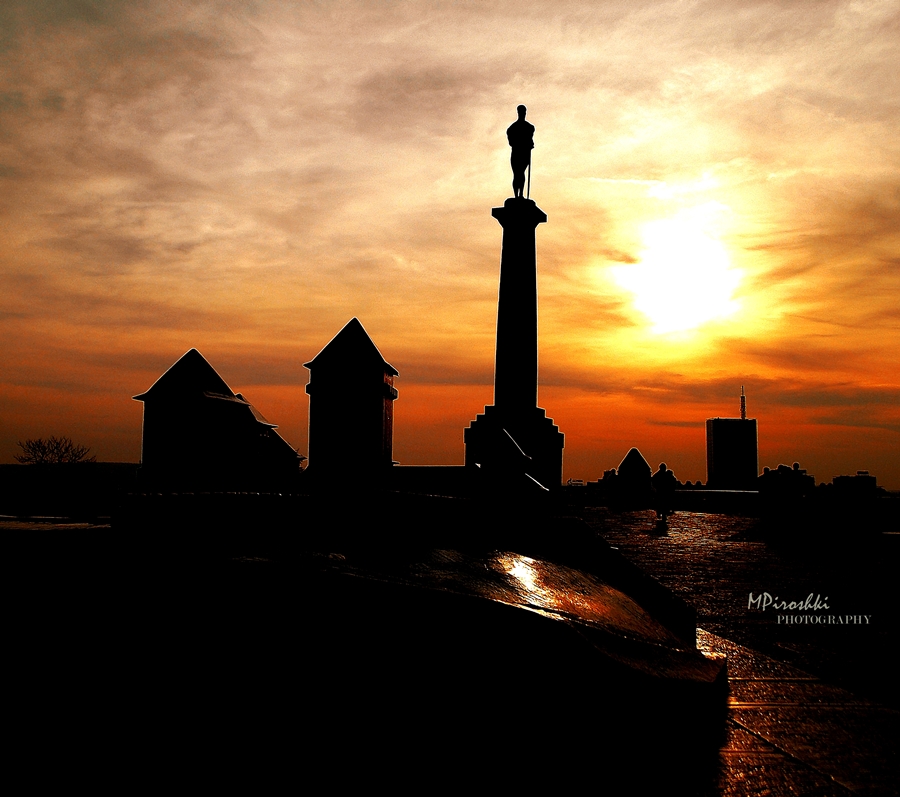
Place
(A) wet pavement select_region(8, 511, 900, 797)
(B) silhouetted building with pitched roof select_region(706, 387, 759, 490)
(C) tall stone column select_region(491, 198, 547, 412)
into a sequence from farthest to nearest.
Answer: (B) silhouetted building with pitched roof select_region(706, 387, 759, 490), (C) tall stone column select_region(491, 198, 547, 412), (A) wet pavement select_region(8, 511, 900, 797)

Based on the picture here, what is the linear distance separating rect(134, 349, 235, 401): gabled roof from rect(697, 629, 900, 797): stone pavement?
890cm

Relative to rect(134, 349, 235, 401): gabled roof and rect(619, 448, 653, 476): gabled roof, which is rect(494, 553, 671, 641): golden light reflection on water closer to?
rect(134, 349, 235, 401): gabled roof

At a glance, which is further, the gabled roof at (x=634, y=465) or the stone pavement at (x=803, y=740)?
the gabled roof at (x=634, y=465)

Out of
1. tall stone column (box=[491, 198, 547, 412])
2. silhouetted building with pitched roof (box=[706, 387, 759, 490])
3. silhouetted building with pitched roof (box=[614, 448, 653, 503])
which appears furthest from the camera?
silhouetted building with pitched roof (box=[706, 387, 759, 490])

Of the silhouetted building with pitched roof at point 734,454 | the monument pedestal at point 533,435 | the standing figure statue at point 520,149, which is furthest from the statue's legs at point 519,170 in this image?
the silhouetted building with pitched roof at point 734,454

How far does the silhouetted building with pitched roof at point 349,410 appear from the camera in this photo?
9.41m

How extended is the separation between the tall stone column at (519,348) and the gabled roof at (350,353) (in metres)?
3.98

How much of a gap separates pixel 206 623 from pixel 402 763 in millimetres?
697

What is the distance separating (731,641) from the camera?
16.6 feet

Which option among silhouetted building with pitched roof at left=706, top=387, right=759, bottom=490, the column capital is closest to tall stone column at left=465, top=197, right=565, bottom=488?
the column capital

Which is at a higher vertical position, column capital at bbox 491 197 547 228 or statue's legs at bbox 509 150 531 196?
statue's legs at bbox 509 150 531 196

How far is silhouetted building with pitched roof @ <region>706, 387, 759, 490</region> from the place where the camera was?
88.1 feet

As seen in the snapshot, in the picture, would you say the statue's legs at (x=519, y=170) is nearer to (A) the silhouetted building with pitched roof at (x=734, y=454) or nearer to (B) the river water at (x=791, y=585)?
(B) the river water at (x=791, y=585)

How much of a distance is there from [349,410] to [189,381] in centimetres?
324
